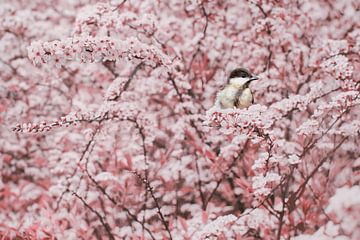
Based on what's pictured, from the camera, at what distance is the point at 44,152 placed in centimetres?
651

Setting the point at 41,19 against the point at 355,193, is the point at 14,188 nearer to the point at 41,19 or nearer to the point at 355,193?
the point at 41,19

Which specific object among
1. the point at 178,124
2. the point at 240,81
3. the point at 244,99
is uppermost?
the point at 178,124

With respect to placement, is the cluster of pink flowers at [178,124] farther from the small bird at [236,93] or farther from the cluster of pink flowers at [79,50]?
the small bird at [236,93]

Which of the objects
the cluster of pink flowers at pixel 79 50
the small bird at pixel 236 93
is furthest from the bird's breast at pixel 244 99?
the cluster of pink flowers at pixel 79 50

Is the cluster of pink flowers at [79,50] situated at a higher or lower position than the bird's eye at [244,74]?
lower

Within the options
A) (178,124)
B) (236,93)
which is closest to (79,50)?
(236,93)

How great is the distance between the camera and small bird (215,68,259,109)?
9.14 feet

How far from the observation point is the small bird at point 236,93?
279cm

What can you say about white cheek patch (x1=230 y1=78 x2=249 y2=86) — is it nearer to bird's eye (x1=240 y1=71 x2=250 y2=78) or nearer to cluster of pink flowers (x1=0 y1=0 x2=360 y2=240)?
bird's eye (x1=240 y1=71 x2=250 y2=78)

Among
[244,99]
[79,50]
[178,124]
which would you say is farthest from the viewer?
[178,124]

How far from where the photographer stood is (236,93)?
9.28 ft

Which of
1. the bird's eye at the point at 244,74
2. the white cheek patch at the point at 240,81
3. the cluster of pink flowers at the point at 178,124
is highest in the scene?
the cluster of pink flowers at the point at 178,124

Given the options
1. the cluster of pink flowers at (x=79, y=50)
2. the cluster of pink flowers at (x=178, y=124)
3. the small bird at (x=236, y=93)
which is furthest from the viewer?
the cluster of pink flowers at (x=178, y=124)

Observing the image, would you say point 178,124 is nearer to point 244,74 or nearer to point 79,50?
point 244,74
